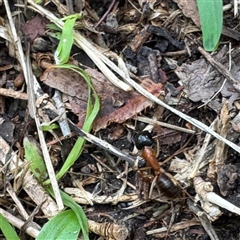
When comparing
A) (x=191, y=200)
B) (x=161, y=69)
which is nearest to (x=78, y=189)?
(x=191, y=200)

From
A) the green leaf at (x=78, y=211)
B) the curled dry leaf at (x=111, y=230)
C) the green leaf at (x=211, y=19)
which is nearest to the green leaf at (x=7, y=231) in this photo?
the green leaf at (x=78, y=211)

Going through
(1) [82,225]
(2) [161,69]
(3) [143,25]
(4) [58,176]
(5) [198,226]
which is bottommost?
(5) [198,226]

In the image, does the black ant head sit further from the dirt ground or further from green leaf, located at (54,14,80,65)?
green leaf, located at (54,14,80,65)

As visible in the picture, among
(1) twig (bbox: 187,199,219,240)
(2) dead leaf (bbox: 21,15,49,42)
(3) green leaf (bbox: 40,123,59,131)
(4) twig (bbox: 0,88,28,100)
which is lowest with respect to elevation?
(1) twig (bbox: 187,199,219,240)

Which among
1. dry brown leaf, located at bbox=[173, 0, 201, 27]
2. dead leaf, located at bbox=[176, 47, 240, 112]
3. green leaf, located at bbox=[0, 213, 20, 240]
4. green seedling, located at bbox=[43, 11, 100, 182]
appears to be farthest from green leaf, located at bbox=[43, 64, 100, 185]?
dry brown leaf, located at bbox=[173, 0, 201, 27]

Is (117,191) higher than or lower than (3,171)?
lower

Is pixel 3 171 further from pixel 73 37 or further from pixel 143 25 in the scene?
pixel 143 25

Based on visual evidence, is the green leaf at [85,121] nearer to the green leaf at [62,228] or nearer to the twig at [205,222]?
the green leaf at [62,228]
